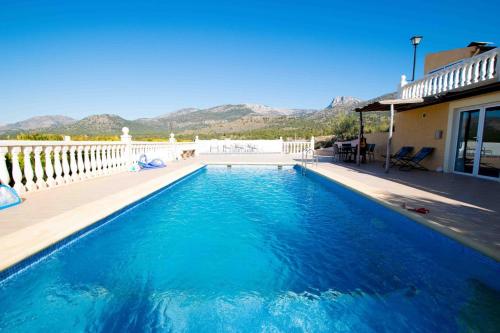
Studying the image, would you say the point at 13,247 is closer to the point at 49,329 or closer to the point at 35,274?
the point at 35,274

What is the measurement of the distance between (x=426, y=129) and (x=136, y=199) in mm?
9450

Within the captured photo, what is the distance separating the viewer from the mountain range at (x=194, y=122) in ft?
159

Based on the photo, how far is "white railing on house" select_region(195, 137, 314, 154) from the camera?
56.8ft

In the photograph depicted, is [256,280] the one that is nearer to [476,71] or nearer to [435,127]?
[476,71]

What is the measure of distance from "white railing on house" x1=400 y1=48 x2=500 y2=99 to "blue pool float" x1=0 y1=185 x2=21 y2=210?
9.86 m

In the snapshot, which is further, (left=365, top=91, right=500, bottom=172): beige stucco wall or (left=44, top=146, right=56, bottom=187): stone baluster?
(left=365, top=91, right=500, bottom=172): beige stucco wall

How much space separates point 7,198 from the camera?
3.74 m

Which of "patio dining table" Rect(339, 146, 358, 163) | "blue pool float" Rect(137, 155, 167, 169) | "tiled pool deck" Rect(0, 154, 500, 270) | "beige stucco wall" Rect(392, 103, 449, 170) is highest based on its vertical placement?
"beige stucco wall" Rect(392, 103, 449, 170)

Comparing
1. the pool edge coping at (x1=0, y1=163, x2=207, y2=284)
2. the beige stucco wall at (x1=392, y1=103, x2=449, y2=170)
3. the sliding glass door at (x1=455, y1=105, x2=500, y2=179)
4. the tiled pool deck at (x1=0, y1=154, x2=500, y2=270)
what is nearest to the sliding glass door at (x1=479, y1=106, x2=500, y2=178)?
the sliding glass door at (x1=455, y1=105, x2=500, y2=179)

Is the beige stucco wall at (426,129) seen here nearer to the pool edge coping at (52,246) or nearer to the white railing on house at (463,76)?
the white railing on house at (463,76)

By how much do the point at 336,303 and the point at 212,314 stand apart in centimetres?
114

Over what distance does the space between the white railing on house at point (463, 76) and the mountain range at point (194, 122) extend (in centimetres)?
2718

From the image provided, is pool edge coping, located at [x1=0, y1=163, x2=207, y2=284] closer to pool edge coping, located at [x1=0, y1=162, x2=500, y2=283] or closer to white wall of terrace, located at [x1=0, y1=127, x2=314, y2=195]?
pool edge coping, located at [x1=0, y1=162, x2=500, y2=283]

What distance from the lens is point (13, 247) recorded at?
2521 mm
